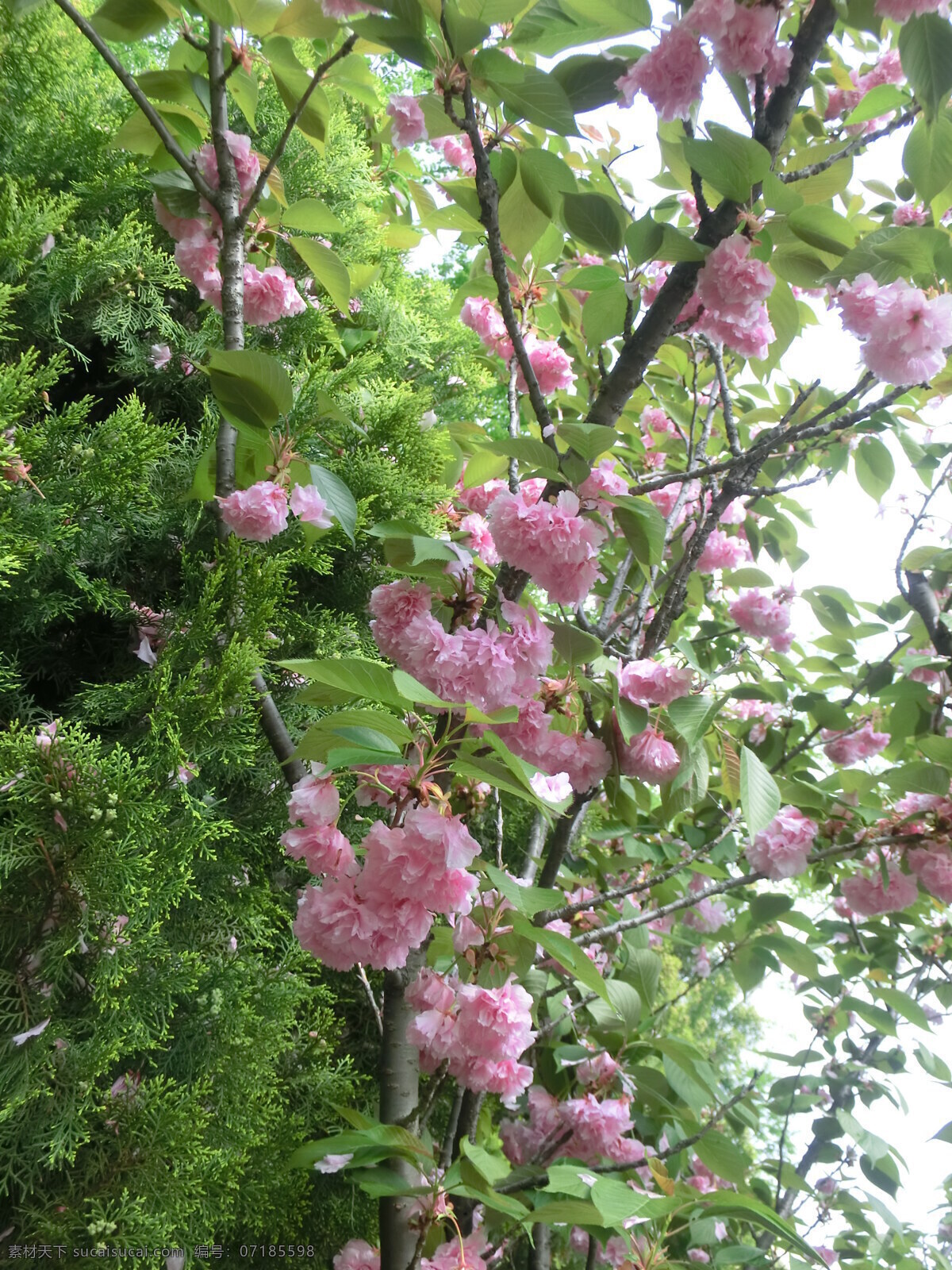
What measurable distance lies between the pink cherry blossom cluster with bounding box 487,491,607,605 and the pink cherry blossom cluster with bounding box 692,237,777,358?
0.22 metres

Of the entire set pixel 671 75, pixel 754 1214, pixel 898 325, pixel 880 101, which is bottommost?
pixel 754 1214

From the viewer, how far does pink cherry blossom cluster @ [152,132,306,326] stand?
2.93ft

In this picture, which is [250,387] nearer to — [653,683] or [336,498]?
[336,498]

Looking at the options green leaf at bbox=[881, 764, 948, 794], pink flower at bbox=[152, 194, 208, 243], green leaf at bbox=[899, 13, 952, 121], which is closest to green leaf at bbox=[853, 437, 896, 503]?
green leaf at bbox=[881, 764, 948, 794]

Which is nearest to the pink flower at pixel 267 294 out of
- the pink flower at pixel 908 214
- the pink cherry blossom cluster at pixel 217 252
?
the pink cherry blossom cluster at pixel 217 252

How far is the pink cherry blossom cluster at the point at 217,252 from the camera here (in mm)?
894

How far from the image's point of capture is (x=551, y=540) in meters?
0.61

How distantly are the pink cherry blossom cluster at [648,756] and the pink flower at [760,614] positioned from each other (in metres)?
0.92

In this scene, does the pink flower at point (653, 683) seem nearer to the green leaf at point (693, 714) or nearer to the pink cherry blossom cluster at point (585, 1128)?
the green leaf at point (693, 714)

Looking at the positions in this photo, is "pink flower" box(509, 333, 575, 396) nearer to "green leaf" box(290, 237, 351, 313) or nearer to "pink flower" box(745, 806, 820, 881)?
"green leaf" box(290, 237, 351, 313)

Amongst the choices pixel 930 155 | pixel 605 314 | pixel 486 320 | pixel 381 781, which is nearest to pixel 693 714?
pixel 381 781

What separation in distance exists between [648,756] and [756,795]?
101 mm

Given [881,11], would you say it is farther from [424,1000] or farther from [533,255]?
[424,1000]

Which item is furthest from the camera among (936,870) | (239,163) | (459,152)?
(459,152)
